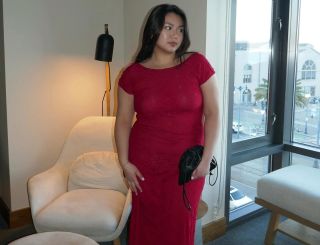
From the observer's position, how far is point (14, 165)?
89.6 inches

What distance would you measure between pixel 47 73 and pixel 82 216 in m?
1.12

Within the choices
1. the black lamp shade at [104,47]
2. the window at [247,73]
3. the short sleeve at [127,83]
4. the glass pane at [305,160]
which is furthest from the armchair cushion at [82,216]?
the glass pane at [305,160]

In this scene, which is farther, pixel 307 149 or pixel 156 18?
pixel 307 149

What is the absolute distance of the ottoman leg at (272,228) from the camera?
6.69ft

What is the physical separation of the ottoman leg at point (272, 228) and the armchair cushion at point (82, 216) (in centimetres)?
96

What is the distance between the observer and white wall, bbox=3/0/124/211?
218cm

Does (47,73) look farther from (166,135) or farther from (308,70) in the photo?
(308,70)

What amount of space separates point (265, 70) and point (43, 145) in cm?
176

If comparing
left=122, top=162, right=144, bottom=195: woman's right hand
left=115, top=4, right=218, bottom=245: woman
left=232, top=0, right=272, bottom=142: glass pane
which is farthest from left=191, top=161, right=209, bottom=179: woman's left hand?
left=232, top=0, right=272, bottom=142: glass pane

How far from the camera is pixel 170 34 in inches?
53.6

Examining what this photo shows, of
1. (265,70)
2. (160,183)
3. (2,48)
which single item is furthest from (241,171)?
(2,48)

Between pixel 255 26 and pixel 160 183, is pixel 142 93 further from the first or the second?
pixel 255 26

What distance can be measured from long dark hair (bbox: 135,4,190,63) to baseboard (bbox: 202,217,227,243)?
4.07 feet

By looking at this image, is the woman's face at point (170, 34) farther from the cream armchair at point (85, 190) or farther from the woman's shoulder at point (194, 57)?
the cream armchair at point (85, 190)
